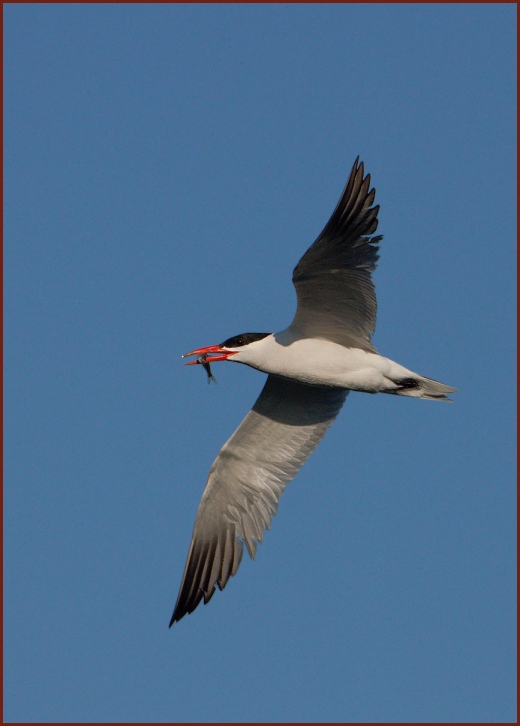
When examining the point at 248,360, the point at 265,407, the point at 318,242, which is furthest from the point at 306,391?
the point at 318,242

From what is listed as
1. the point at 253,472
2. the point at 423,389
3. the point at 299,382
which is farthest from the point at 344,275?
the point at 253,472

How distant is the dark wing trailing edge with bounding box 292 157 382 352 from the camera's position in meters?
11.7

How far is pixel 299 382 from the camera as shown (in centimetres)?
1254

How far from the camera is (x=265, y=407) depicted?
13562 mm

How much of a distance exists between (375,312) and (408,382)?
2.64 feet

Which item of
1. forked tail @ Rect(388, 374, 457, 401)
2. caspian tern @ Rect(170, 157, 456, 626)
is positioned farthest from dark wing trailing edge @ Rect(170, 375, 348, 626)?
forked tail @ Rect(388, 374, 457, 401)

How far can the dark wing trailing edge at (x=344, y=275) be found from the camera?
38.5ft

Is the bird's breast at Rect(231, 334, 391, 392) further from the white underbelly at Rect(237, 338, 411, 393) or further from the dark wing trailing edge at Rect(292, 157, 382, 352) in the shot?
the dark wing trailing edge at Rect(292, 157, 382, 352)

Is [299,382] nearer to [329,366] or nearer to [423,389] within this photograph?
[329,366]

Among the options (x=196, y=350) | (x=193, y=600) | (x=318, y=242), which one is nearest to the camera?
(x=318, y=242)

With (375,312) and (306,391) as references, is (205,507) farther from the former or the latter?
(375,312)

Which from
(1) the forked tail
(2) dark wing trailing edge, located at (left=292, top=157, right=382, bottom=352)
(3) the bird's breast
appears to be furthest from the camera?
(1) the forked tail

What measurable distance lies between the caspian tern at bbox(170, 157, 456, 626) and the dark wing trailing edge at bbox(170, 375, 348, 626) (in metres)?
0.01

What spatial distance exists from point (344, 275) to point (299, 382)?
129 cm
